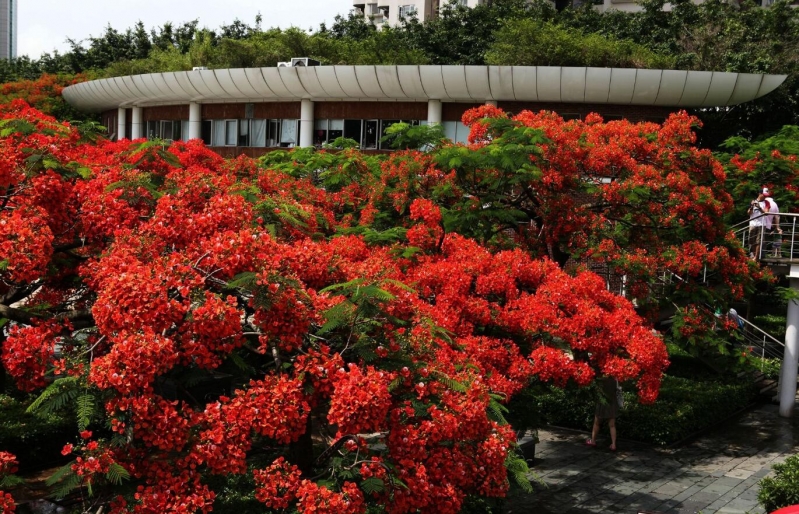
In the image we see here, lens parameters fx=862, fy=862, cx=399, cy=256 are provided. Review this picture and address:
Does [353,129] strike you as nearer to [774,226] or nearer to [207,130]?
[207,130]

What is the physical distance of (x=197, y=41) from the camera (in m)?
40.9

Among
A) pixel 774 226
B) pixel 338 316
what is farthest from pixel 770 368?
pixel 338 316

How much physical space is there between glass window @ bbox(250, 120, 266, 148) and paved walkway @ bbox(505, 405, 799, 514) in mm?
20246

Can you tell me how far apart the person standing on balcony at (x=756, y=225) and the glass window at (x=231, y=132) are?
20734mm

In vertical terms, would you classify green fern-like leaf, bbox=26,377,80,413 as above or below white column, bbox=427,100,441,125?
below

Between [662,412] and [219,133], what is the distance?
23330mm

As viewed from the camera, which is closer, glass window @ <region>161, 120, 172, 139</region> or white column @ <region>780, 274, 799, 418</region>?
white column @ <region>780, 274, 799, 418</region>

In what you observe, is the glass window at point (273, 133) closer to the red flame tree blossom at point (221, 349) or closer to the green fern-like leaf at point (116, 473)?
the red flame tree blossom at point (221, 349)

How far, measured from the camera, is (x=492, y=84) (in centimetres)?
2700

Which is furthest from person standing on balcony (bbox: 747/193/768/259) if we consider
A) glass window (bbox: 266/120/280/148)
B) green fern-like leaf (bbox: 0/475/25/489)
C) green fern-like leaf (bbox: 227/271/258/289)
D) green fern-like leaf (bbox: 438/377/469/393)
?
glass window (bbox: 266/120/280/148)

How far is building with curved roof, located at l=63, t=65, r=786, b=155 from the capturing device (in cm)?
2627

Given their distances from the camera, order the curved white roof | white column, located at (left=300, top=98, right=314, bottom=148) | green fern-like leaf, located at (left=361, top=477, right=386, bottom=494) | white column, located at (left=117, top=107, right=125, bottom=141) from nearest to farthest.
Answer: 1. green fern-like leaf, located at (left=361, top=477, right=386, bottom=494)
2. the curved white roof
3. white column, located at (left=300, top=98, right=314, bottom=148)
4. white column, located at (left=117, top=107, right=125, bottom=141)

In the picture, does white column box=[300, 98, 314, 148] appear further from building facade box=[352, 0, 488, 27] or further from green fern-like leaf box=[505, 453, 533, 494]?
building facade box=[352, 0, 488, 27]

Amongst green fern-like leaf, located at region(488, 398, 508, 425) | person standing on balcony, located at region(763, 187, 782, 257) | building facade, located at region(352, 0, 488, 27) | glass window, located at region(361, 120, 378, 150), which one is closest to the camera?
green fern-like leaf, located at region(488, 398, 508, 425)
